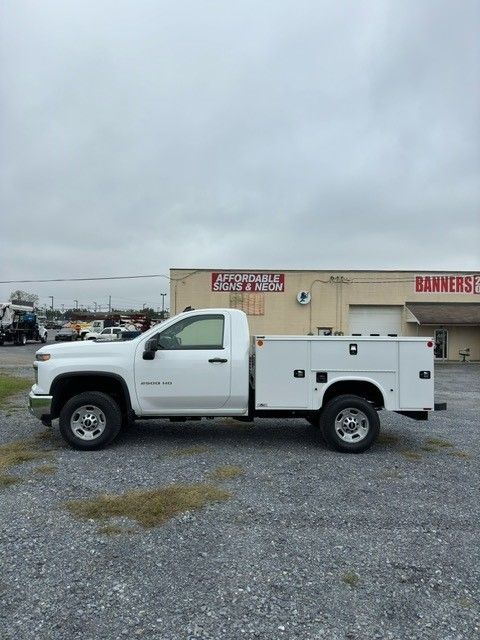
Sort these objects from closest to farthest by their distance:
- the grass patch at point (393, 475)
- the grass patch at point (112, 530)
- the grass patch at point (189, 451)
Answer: the grass patch at point (112, 530) → the grass patch at point (393, 475) → the grass patch at point (189, 451)

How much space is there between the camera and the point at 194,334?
7.18 meters

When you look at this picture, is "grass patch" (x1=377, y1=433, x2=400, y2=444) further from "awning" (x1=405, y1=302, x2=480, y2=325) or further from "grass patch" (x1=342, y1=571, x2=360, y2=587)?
"awning" (x1=405, y1=302, x2=480, y2=325)

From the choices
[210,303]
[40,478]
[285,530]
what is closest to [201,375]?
[40,478]

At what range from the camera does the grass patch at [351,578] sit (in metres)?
3.51

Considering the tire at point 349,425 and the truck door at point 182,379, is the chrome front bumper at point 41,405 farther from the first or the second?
the tire at point 349,425

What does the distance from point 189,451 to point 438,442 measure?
387cm

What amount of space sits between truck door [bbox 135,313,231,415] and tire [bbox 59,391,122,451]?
427 millimetres

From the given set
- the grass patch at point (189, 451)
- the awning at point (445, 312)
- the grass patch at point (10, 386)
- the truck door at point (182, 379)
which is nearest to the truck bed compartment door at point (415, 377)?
the truck door at point (182, 379)

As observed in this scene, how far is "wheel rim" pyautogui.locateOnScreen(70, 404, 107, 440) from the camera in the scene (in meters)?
6.91

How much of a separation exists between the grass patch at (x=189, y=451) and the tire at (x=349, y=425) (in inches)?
66.1

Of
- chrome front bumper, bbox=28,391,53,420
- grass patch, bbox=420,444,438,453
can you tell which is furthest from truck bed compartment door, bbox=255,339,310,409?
chrome front bumper, bbox=28,391,53,420

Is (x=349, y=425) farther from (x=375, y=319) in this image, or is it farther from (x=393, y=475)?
(x=375, y=319)

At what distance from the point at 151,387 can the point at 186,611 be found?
4005 millimetres

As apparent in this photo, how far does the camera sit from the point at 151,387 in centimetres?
696
